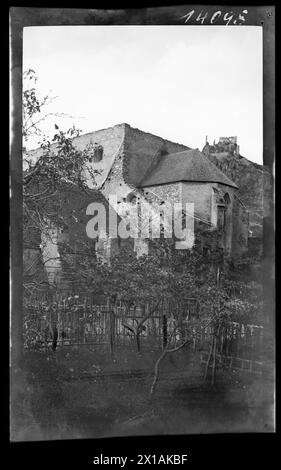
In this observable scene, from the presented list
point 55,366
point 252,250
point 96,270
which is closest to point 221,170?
point 252,250

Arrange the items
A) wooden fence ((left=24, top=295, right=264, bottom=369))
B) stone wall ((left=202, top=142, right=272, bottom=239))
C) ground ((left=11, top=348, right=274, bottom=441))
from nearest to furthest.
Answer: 1. ground ((left=11, top=348, right=274, bottom=441))
2. wooden fence ((left=24, top=295, right=264, bottom=369))
3. stone wall ((left=202, top=142, right=272, bottom=239))

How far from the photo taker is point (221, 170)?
6500mm

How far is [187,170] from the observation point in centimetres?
650

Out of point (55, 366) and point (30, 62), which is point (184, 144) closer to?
point (30, 62)

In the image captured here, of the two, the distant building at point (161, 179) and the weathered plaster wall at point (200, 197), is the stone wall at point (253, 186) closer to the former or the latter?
the distant building at point (161, 179)

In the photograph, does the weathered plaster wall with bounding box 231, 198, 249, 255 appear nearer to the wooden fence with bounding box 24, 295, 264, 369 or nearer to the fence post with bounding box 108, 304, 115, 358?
the wooden fence with bounding box 24, 295, 264, 369

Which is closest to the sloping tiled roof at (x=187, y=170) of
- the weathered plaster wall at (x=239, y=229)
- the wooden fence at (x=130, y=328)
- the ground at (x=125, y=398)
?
the weathered plaster wall at (x=239, y=229)

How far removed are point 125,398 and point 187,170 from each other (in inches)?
106

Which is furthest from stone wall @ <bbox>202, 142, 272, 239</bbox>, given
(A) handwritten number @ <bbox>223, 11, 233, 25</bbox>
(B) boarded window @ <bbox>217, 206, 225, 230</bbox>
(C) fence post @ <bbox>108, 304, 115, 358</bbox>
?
(C) fence post @ <bbox>108, 304, 115, 358</bbox>

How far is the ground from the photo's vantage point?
6.12m

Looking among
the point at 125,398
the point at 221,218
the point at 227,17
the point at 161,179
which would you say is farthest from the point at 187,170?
the point at 125,398

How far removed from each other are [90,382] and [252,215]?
2.63 m

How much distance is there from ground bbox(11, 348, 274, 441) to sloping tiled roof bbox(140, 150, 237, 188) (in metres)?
2.00

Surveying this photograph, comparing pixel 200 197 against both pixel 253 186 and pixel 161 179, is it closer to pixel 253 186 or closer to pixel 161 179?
pixel 161 179
